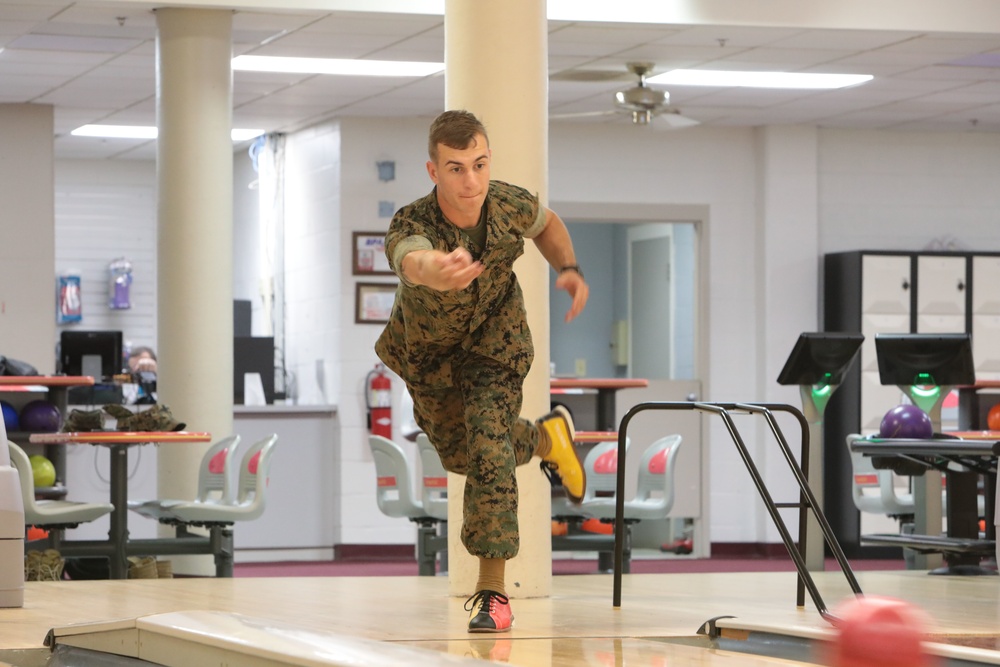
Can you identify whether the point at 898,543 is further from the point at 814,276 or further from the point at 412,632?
the point at 814,276

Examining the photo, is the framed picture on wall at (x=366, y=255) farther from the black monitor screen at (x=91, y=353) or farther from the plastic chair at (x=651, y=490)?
the plastic chair at (x=651, y=490)

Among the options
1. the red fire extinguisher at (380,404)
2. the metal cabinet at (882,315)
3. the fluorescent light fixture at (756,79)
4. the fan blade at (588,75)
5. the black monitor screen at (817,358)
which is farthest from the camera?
the metal cabinet at (882,315)

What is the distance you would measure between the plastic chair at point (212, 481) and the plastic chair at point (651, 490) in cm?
189

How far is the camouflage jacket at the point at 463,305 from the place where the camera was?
12.8 ft

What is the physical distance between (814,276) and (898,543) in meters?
5.29

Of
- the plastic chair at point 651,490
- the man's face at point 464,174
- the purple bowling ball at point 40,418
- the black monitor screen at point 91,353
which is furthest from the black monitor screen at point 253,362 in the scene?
the man's face at point 464,174

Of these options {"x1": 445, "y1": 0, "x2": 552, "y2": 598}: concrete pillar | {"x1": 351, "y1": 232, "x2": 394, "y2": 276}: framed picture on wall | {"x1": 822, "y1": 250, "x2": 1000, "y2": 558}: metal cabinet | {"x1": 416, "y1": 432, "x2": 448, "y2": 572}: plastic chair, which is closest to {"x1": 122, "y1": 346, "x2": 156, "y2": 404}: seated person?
{"x1": 351, "y1": 232, "x2": 394, "y2": 276}: framed picture on wall

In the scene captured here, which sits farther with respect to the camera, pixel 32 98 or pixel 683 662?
pixel 32 98

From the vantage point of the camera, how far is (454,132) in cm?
380

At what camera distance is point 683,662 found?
3492 mm

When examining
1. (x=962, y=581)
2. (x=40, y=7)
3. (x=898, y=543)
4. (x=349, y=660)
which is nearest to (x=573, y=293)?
(x=349, y=660)

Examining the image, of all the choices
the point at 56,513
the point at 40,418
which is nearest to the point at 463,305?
the point at 56,513

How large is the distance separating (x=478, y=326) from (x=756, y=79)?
7.24 m

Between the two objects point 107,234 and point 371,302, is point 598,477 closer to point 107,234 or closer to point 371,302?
point 371,302
